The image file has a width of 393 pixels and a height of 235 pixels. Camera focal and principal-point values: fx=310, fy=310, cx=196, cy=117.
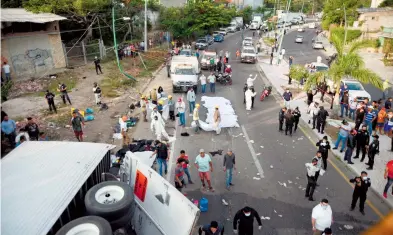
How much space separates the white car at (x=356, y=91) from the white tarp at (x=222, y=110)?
6.88 meters

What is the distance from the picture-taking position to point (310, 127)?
14859mm

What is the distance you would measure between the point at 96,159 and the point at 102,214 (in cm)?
182

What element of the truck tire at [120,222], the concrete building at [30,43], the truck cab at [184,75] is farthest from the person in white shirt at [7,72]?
the truck tire at [120,222]

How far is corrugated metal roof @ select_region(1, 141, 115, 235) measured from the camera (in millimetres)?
5309

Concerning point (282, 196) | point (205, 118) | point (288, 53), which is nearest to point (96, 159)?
point (282, 196)

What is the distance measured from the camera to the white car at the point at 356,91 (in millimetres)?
17703

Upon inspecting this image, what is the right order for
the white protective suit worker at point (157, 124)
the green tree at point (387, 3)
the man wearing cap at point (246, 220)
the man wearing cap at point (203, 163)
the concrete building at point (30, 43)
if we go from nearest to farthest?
the man wearing cap at point (246, 220)
the man wearing cap at point (203, 163)
the white protective suit worker at point (157, 124)
the concrete building at point (30, 43)
the green tree at point (387, 3)

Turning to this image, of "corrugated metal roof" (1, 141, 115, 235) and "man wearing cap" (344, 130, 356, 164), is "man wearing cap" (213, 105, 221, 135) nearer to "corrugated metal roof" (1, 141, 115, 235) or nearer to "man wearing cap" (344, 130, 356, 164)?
"man wearing cap" (344, 130, 356, 164)

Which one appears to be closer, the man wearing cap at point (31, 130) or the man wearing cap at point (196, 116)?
the man wearing cap at point (31, 130)

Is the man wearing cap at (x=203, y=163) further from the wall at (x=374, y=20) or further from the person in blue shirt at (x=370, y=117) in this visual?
the wall at (x=374, y=20)

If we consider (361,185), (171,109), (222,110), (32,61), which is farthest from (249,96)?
(32,61)

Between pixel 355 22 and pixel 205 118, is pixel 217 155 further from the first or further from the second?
pixel 355 22

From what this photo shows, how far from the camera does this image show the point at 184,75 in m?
20.5

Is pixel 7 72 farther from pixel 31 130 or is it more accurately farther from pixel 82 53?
pixel 31 130
